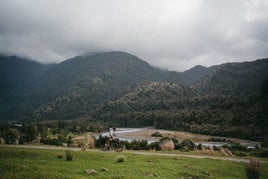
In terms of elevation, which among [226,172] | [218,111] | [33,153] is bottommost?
[226,172]

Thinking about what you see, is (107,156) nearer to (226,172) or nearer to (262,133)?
(226,172)

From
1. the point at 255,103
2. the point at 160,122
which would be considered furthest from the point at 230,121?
the point at 160,122

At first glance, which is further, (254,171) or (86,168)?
(86,168)

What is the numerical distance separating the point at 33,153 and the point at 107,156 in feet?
19.9

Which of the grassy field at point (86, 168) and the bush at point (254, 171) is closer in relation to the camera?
the grassy field at point (86, 168)

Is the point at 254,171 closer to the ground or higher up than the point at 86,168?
closer to the ground

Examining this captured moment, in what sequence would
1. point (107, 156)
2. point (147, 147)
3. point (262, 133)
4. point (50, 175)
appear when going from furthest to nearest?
point (262, 133) → point (147, 147) → point (107, 156) → point (50, 175)

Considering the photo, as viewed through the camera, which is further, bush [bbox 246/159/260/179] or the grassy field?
bush [bbox 246/159/260/179]

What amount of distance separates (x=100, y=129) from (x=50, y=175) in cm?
13761

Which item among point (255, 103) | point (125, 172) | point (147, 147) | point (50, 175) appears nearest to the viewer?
point (50, 175)

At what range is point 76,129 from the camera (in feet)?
431

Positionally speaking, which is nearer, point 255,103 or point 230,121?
point 230,121

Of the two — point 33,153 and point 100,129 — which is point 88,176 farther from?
point 100,129

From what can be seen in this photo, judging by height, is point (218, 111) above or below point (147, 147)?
above
